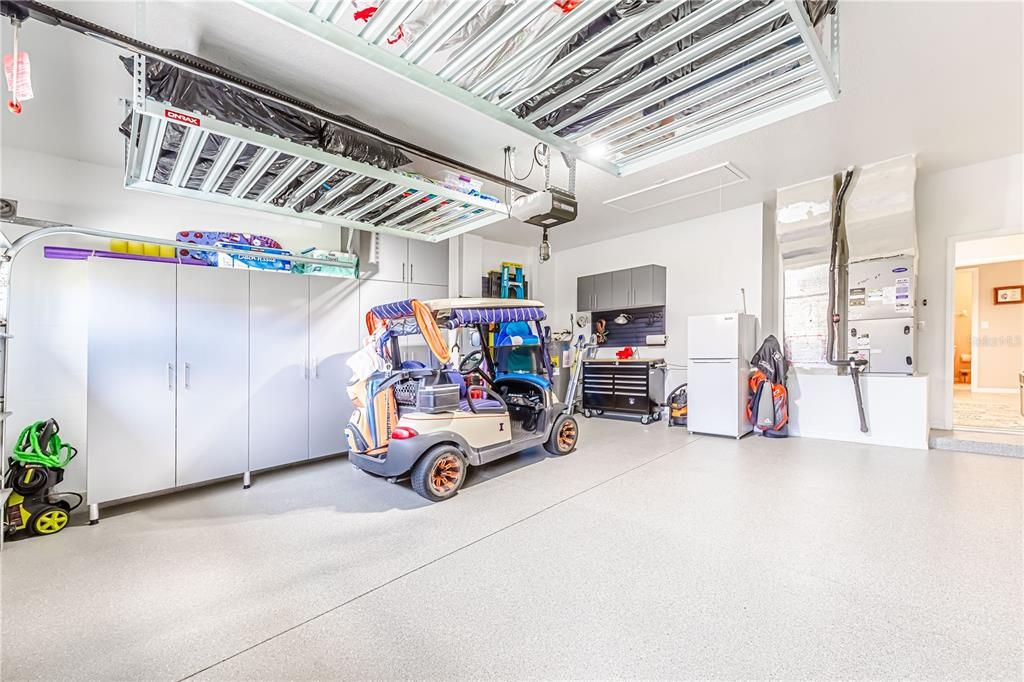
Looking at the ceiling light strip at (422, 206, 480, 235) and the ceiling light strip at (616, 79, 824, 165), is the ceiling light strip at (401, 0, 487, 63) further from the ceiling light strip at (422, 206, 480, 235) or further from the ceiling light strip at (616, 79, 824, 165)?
the ceiling light strip at (422, 206, 480, 235)

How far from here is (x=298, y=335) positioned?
4109 mm

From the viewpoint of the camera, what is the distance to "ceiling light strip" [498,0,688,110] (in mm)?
1708

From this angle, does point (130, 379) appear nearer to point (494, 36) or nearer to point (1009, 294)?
point (494, 36)

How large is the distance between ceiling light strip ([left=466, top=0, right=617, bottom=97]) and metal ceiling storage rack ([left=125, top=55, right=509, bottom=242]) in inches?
38.8

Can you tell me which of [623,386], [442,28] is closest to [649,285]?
[623,386]

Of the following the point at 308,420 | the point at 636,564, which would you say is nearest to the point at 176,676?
the point at 636,564

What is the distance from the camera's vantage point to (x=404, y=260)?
507 centimetres

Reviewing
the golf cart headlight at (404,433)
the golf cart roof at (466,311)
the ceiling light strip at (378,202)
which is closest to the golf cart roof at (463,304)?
the golf cart roof at (466,311)

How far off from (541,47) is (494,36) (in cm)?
21

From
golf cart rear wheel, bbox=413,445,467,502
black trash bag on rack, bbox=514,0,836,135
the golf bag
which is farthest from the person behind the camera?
the golf bag

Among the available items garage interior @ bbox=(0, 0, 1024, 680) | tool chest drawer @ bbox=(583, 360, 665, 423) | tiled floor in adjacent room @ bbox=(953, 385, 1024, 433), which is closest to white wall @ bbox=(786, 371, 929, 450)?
garage interior @ bbox=(0, 0, 1024, 680)

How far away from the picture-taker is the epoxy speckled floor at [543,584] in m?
1.51

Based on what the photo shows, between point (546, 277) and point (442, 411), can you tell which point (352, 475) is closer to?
point (442, 411)

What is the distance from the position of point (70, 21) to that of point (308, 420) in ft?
10.6
